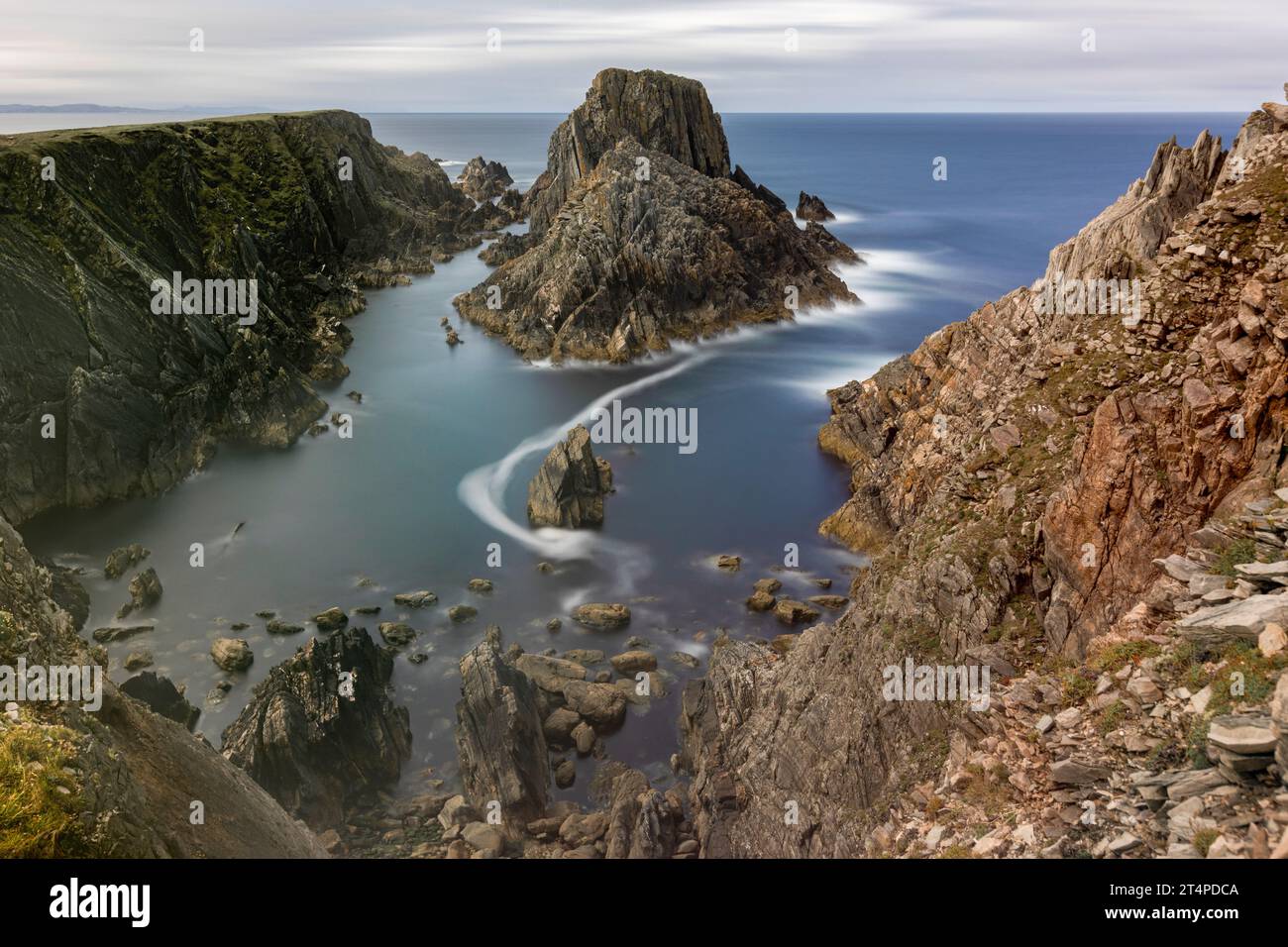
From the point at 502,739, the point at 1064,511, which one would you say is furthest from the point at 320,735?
the point at 1064,511

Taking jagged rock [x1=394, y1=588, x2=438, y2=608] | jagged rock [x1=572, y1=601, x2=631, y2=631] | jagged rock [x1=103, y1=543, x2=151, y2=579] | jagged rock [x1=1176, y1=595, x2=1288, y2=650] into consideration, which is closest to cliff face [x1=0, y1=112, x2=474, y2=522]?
jagged rock [x1=103, y1=543, x2=151, y2=579]

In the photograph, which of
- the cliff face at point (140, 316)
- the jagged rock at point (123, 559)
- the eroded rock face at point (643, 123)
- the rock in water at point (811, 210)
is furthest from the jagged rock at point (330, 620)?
the rock in water at point (811, 210)

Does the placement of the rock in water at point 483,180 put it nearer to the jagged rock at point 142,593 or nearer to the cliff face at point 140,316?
the cliff face at point 140,316

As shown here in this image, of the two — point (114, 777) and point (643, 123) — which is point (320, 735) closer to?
point (114, 777)

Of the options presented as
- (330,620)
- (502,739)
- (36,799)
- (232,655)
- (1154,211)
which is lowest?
(502,739)
